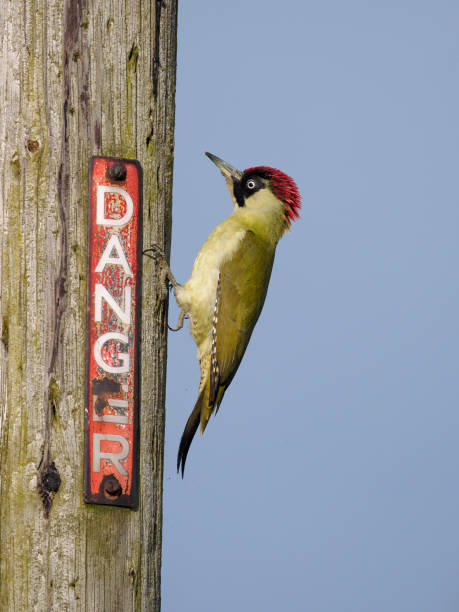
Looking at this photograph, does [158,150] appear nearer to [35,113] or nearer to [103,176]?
[103,176]

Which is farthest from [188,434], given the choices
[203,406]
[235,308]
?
[235,308]

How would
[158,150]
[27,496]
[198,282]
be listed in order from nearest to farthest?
[27,496]
[158,150]
[198,282]

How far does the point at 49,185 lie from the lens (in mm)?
2225

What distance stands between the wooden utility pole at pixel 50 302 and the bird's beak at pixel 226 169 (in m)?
2.58

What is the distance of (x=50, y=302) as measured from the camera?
222 cm

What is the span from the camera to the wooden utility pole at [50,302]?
220 cm

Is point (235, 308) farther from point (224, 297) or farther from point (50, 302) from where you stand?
point (50, 302)

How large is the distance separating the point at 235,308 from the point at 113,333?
6.23 ft

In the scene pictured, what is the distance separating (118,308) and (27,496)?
0.55m

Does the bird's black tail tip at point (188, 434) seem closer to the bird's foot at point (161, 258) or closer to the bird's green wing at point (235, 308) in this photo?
the bird's green wing at point (235, 308)

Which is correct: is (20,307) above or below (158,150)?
below

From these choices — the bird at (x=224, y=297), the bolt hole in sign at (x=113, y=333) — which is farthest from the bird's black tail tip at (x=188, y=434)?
the bolt hole in sign at (x=113, y=333)

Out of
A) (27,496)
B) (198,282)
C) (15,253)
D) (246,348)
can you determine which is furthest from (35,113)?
(246,348)

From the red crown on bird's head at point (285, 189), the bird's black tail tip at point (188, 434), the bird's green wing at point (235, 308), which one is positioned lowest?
the bird's black tail tip at point (188, 434)
